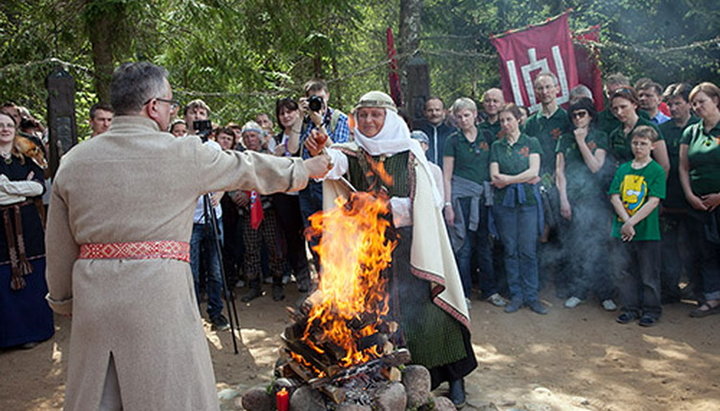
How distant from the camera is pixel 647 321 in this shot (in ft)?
20.5

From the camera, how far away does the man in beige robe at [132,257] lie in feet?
8.92

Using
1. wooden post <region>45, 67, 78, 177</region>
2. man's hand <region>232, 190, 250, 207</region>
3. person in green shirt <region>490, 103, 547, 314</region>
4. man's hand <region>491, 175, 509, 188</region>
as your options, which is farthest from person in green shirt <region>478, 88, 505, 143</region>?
wooden post <region>45, 67, 78, 177</region>

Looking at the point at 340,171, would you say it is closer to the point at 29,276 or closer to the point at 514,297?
the point at 514,297

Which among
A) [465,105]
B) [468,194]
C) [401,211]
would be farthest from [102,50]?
[401,211]

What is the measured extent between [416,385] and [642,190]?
3637mm

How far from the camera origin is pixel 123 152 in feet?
9.04

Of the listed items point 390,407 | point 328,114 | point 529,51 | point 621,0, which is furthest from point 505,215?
point 621,0

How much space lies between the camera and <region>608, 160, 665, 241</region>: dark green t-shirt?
6.29 metres

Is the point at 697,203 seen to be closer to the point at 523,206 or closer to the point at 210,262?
the point at 523,206

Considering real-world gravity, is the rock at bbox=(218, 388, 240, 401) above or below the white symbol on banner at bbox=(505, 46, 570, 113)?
below

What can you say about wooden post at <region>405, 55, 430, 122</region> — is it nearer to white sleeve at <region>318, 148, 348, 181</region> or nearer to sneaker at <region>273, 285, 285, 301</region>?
sneaker at <region>273, 285, 285, 301</region>

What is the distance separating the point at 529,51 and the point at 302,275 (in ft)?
14.5

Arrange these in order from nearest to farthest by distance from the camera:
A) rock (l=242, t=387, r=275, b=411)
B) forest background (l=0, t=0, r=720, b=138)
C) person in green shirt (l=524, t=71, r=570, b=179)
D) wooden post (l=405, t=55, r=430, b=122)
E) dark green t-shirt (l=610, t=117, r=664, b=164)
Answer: rock (l=242, t=387, r=275, b=411) → dark green t-shirt (l=610, t=117, r=664, b=164) → person in green shirt (l=524, t=71, r=570, b=179) → forest background (l=0, t=0, r=720, b=138) → wooden post (l=405, t=55, r=430, b=122)

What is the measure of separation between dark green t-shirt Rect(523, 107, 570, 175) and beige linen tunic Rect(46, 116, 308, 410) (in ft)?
17.8
